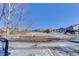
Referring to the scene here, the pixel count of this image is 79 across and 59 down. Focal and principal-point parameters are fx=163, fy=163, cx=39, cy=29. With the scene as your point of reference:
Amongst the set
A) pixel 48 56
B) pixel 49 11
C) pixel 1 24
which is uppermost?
pixel 49 11

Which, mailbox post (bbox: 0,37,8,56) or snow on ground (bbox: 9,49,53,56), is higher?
mailbox post (bbox: 0,37,8,56)

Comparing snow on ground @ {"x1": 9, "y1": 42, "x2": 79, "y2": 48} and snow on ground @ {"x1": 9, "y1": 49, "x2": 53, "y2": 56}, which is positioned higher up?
snow on ground @ {"x1": 9, "y1": 42, "x2": 79, "y2": 48}

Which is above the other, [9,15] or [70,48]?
[9,15]

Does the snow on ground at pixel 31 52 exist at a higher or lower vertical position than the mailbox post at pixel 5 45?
lower

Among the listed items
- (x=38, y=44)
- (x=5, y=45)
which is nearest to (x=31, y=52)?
(x=38, y=44)

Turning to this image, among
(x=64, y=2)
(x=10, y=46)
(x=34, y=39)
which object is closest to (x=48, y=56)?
(x=34, y=39)

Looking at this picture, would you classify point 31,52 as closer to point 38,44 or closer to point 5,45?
point 38,44

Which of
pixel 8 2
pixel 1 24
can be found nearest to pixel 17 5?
pixel 8 2

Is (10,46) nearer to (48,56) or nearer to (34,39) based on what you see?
(34,39)

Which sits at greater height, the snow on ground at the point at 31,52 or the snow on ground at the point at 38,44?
the snow on ground at the point at 38,44

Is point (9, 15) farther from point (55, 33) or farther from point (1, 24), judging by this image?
point (55, 33)
